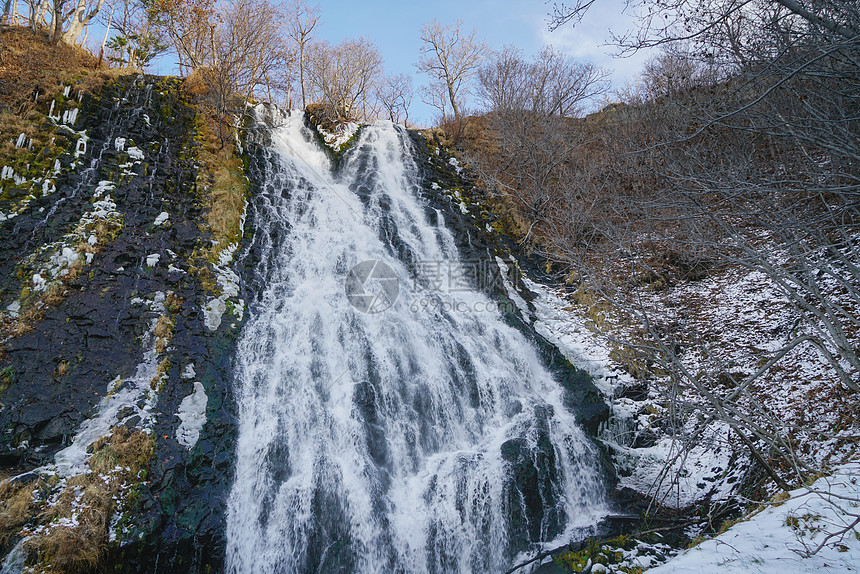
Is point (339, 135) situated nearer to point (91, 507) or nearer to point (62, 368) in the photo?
point (62, 368)

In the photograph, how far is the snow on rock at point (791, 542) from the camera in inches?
125

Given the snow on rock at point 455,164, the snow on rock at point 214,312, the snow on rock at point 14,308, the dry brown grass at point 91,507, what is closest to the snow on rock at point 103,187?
the snow on rock at point 14,308

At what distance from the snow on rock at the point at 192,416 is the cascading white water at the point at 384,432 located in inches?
23.3

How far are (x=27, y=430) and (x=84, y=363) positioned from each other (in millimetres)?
1158

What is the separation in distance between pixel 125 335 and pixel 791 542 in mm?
9320

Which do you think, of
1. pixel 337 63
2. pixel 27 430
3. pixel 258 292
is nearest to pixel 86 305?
pixel 27 430

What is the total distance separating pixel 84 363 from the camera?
666 cm

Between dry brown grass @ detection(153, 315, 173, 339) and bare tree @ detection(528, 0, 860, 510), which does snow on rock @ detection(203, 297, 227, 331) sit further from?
bare tree @ detection(528, 0, 860, 510)

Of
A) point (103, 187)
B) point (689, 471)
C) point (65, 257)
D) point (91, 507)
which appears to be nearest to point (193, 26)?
point (103, 187)

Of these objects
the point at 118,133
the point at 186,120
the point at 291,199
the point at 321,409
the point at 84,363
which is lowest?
the point at 321,409

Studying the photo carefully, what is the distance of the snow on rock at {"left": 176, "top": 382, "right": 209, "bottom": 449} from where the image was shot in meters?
6.43

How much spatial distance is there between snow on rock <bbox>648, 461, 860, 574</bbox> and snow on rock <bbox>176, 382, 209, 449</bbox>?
639cm

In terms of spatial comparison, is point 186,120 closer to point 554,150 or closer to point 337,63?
point 337,63

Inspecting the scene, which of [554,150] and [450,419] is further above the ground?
[554,150]
